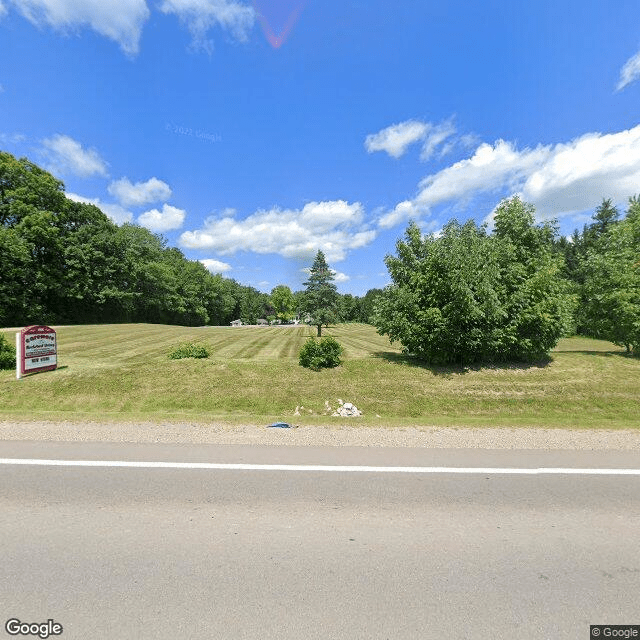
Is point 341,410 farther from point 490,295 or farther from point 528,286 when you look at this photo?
point 528,286

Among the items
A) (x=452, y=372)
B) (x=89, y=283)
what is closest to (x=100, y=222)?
(x=89, y=283)

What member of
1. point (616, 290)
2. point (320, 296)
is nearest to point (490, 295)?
point (616, 290)

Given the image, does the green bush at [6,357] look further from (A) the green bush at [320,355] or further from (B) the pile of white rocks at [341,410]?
(B) the pile of white rocks at [341,410]

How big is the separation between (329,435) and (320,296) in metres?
26.9

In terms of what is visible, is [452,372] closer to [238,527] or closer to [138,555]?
[238,527]

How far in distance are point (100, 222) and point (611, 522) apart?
180ft

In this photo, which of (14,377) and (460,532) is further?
(14,377)

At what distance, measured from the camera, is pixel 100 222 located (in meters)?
45.3

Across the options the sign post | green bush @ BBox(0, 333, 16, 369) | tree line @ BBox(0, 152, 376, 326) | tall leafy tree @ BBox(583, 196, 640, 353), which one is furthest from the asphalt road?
tree line @ BBox(0, 152, 376, 326)

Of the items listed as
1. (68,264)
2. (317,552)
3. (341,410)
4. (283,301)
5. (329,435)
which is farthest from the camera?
(283,301)

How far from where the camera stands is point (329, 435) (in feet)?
21.5

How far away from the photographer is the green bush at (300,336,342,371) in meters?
13.5
